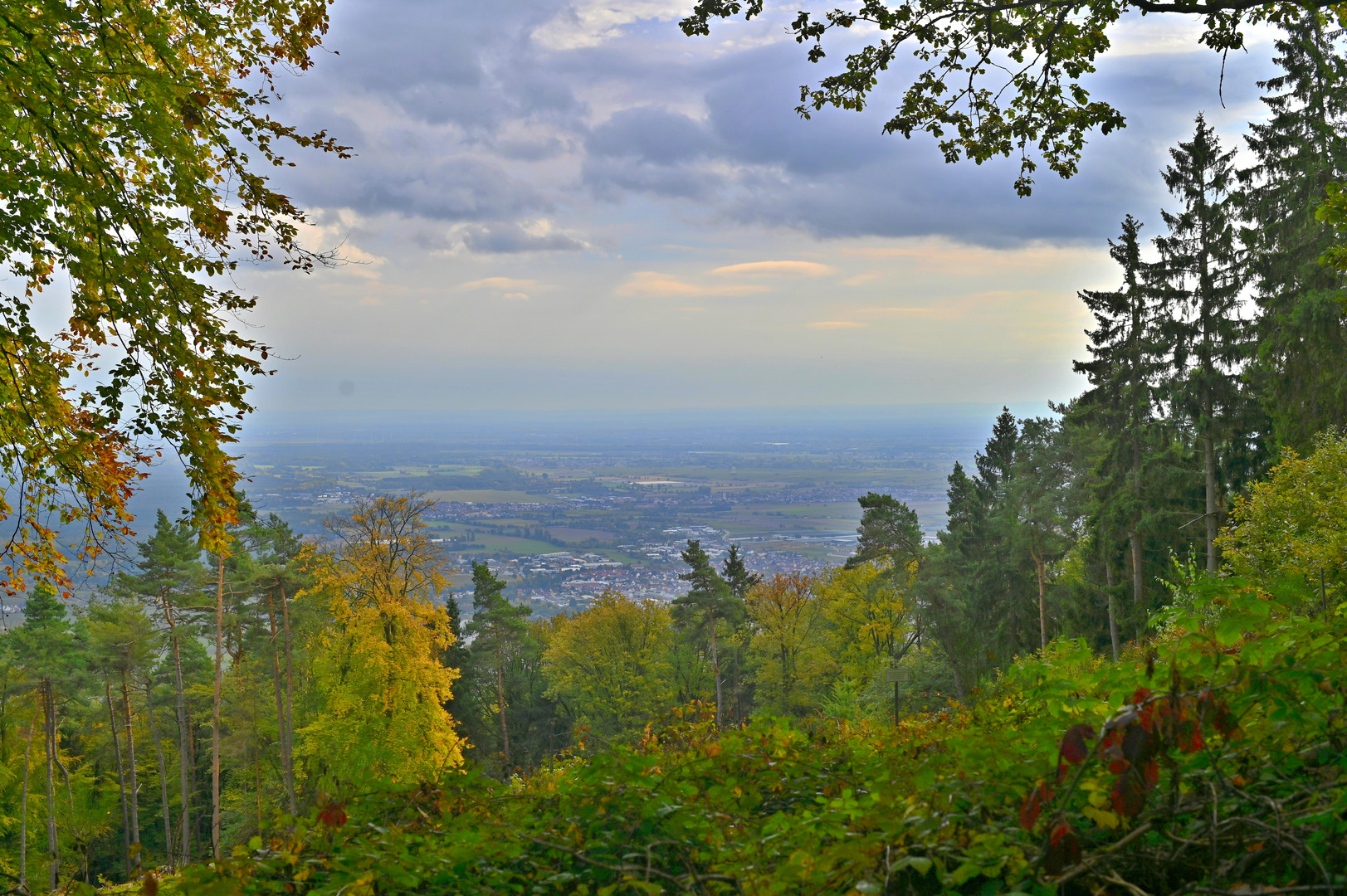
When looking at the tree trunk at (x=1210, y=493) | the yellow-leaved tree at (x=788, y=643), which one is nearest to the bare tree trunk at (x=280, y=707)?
the yellow-leaved tree at (x=788, y=643)

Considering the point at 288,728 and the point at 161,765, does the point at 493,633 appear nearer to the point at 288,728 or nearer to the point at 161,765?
the point at 288,728

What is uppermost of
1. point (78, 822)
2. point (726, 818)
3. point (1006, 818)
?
point (1006, 818)

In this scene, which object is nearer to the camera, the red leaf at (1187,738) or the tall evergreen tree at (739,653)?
the red leaf at (1187,738)

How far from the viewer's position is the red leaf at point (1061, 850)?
169 centimetres

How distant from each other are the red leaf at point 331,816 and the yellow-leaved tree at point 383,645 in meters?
16.3

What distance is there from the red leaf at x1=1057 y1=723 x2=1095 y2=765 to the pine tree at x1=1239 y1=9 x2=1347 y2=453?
19.1 meters

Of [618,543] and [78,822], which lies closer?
[78,822]

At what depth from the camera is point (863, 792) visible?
10.8ft

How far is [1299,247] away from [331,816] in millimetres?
22292

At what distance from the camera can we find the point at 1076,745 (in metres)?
1.66

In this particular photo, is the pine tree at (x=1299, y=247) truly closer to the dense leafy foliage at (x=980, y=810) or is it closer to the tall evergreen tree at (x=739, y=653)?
the dense leafy foliage at (x=980, y=810)

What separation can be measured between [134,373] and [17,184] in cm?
151

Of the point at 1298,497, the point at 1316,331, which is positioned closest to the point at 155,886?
the point at 1298,497

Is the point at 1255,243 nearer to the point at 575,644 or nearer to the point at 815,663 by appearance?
the point at 815,663
